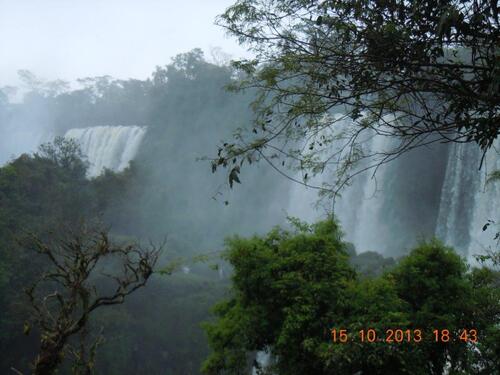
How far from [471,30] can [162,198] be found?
2578cm

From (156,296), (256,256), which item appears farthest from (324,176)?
(256,256)

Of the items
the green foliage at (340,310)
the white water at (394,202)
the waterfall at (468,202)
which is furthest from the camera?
the white water at (394,202)

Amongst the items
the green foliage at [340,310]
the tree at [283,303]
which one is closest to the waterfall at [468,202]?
the green foliage at [340,310]

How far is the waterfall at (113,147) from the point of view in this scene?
3106cm

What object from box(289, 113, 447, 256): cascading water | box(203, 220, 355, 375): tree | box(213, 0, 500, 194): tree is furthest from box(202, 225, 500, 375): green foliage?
box(289, 113, 447, 256): cascading water

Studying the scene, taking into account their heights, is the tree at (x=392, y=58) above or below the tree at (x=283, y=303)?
above

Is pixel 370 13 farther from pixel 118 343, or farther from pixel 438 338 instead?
pixel 118 343

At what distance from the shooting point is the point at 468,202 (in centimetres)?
1544

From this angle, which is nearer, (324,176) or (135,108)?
(324,176)

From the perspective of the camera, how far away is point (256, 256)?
5.44 meters

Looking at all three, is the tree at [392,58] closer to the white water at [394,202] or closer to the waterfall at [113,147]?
the white water at [394,202]
